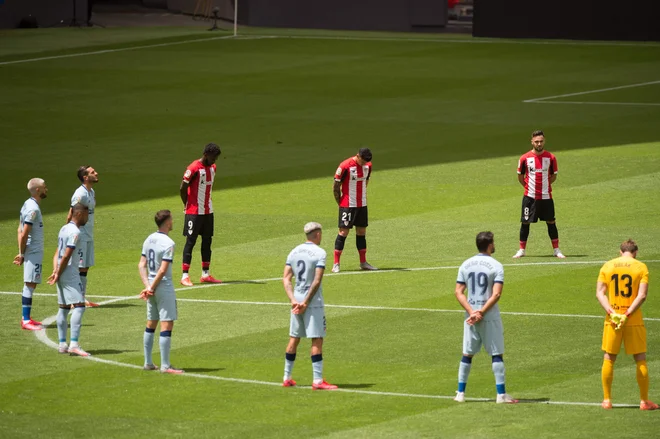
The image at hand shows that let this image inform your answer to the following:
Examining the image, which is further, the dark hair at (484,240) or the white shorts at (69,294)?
the white shorts at (69,294)

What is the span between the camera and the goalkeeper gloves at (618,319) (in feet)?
52.1

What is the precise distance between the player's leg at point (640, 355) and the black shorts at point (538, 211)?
35.4 ft

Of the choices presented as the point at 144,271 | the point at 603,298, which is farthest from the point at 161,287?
the point at 603,298

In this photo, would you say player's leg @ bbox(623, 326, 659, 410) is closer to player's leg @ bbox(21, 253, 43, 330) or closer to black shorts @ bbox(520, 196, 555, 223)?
player's leg @ bbox(21, 253, 43, 330)

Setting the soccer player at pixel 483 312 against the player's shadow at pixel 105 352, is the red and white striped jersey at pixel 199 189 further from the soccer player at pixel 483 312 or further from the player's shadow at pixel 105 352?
the soccer player at pixel 483 312

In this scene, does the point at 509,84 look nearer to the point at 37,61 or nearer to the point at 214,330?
the point at 37,61

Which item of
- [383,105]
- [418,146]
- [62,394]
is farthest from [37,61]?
[62,394]

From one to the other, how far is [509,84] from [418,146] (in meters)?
12.2

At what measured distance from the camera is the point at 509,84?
51.4m

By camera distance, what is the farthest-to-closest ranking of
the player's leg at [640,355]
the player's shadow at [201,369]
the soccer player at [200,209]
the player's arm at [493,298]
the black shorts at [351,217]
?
1. the black shorts at [351,217]
2. the soccer player at [200,209]
3. the player's shadow at [201,369]
4. the player's arm at [493,298]
5. the player's leg at [640,355]

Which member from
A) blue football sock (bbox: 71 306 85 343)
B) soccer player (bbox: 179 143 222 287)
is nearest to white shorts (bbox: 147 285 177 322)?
blue football sock (bbox: 71 306 85 343)

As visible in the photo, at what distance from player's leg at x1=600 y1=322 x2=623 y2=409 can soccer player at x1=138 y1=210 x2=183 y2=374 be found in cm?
557

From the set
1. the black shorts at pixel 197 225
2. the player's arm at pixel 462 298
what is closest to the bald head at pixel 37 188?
the black shorts at pixel 197 225

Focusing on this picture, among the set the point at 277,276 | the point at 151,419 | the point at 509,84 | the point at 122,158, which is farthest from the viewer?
the point at 509,84
